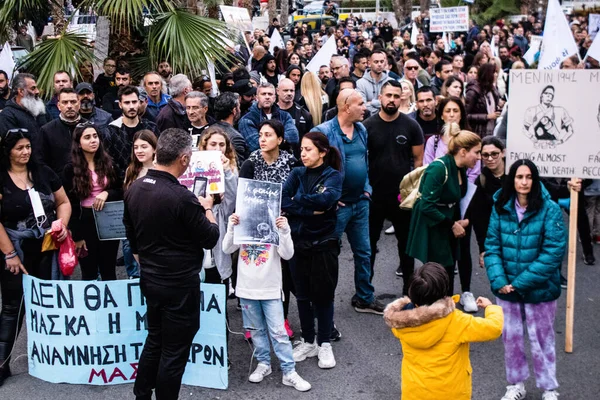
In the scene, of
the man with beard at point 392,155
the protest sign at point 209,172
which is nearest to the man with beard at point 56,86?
the protest sign at point 209,172

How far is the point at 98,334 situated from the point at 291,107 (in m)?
3.70

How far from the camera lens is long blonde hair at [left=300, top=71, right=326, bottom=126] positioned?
8992 millimetres

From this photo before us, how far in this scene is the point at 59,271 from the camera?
18.8 ft

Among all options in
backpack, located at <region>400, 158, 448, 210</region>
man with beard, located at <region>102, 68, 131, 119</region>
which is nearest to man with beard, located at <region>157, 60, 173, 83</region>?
man with beard, located at <region>102, 68, 131, 119</region>

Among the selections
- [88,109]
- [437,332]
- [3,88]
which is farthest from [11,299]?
[3,88]

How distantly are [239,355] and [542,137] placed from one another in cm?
292

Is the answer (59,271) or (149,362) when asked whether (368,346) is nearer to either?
(149,362)

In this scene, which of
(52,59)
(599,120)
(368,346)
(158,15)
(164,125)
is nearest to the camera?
(599,120)

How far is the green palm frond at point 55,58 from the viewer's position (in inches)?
364

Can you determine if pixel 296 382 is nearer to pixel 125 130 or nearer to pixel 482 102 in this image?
pixel 125 130

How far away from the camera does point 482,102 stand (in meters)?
9.18

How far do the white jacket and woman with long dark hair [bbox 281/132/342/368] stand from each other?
0.22 metres

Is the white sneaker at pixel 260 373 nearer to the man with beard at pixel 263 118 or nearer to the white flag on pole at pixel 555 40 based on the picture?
the man with beard at pixel 263 118

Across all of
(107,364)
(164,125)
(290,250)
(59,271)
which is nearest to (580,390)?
(290,250)
